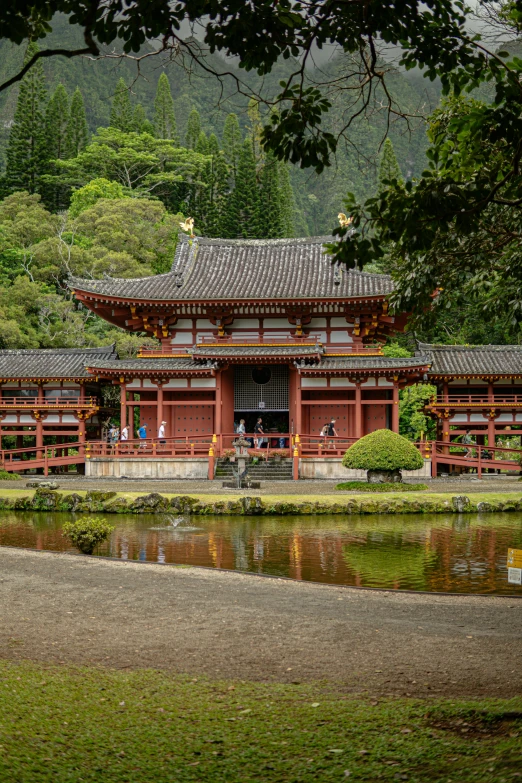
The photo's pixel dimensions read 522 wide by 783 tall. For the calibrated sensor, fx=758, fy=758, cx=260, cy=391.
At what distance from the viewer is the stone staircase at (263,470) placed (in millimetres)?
30516

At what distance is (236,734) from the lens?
5344mm

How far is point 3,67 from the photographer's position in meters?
118

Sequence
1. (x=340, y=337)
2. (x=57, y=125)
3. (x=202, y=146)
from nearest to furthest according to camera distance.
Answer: (x=340, y=337) → (x=57, y=125) → (x=202, y=146)

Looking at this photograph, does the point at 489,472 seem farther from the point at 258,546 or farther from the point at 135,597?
the point at 135,597

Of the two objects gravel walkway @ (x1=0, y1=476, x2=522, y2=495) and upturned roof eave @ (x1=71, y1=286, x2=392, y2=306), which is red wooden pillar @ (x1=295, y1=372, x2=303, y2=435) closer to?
upturned roof eave @ (x1=71, y1=286, x2=392, y2=306)

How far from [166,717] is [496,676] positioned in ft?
10.0

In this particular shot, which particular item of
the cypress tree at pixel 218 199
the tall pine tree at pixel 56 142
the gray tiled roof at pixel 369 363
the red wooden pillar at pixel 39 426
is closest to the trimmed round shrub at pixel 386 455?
the gray tiled roof at pixel 369 363

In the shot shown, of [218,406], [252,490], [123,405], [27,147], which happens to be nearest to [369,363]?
[218,406]

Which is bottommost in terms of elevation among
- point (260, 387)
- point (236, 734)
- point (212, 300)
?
point (236, 734)

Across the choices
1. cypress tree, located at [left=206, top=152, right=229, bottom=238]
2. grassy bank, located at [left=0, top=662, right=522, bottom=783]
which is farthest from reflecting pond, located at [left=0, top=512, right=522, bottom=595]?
cypress tree, located at [left=206, top=152, right=229, bottom=238]

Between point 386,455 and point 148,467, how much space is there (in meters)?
11.3

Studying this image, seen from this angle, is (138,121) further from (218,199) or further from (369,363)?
(369,363)

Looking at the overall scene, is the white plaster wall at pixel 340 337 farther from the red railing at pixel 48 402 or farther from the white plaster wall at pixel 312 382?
the red railing at pixel 48 402

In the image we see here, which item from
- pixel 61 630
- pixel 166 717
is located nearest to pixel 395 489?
pixel 61 630
